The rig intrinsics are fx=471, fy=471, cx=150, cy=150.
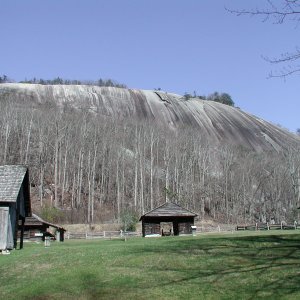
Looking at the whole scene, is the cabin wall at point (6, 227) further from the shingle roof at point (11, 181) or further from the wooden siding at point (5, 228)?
the shingle roof at point (11, 181)

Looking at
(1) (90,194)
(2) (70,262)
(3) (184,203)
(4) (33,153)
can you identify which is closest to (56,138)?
(4) (33,153)

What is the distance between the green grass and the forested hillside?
48794mm

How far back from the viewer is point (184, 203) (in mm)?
82000

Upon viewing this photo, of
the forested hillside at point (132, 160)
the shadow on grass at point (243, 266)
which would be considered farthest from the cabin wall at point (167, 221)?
the shadow on grass at point (243, 266)

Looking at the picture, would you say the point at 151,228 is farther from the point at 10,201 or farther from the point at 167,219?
the point at 10,201

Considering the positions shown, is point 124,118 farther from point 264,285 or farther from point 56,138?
point 264,285

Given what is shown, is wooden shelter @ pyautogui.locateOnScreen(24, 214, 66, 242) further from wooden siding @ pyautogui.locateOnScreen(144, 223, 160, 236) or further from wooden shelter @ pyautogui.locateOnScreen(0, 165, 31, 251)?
wooden shelter @ pyautogui.locateOnScreen(0, 165, 31, 251)

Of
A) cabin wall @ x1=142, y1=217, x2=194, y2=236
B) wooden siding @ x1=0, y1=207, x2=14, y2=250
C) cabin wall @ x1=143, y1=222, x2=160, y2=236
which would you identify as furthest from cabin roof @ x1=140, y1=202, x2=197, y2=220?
wooden siding @ x1=0, y1=207, x2=14, y2=250

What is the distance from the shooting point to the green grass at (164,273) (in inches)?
534

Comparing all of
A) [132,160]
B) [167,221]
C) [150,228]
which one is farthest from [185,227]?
[132,160]

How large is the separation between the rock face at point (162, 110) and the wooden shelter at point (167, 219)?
192ft

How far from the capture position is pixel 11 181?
88.9 ft

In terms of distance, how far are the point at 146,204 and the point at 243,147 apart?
36.4 metres

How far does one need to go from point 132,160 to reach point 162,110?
31.0 meters
